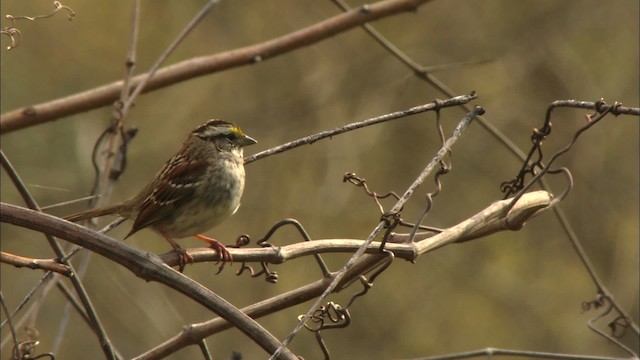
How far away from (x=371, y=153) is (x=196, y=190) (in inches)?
175

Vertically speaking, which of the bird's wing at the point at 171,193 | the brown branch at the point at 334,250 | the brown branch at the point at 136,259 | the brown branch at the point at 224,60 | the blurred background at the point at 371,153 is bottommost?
the brown branch at the point at 136,259

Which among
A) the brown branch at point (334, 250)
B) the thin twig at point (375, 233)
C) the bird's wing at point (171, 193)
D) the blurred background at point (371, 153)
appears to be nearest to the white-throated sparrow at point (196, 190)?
the bird's wing at point (171, 193)

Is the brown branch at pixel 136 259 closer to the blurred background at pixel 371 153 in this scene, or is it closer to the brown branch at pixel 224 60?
the brown branch at pixel 224 60

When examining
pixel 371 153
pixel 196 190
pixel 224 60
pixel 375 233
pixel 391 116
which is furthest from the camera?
pixel 371 153

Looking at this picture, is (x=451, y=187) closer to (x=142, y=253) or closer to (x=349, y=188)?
(x=349, y=188)

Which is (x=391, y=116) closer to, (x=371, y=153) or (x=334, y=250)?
(x=334, y=250)

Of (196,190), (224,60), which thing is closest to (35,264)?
(196,190)

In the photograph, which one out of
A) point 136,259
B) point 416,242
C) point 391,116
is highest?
point 391,116

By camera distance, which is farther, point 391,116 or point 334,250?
point 391,116

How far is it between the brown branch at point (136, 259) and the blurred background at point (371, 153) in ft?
19.8

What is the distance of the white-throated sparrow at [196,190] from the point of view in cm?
437

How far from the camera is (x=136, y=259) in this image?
2.31 meters

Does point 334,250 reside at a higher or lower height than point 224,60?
lower

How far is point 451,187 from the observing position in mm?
8734
